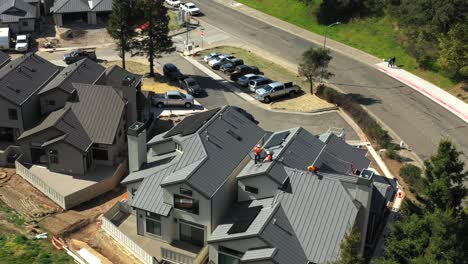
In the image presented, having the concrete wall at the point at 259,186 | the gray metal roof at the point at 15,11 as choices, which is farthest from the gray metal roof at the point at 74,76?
A: the gray metal roof at the point at 15,11

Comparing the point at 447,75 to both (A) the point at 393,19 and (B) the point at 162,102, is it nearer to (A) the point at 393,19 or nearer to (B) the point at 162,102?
(A) the point at 393,19

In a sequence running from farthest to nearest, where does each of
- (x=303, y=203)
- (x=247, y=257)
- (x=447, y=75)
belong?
(x=447, y=75) → (x=303, y=203) → (x=247, y=257)

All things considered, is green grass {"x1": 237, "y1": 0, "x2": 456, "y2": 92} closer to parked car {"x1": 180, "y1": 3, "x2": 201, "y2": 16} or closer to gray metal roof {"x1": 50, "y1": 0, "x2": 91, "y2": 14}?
parked car {"x1": 180, "y1": 3, "x2": 201, "y2": 16}

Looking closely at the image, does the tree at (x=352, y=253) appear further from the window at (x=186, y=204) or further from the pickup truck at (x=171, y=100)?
the pickup truck at (x=171, y=100)

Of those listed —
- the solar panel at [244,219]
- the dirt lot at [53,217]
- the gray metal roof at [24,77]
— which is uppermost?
the gray metal roof at [24,77]

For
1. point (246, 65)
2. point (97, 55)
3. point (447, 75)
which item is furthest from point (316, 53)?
point (97, 55)

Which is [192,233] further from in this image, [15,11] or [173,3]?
[173,3]
